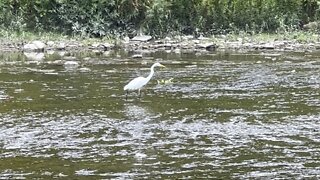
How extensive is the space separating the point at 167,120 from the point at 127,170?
3673mm

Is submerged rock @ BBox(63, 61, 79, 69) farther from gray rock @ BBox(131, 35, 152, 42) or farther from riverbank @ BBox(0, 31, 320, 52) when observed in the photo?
gray rock @ BBox(131, 35, 152, 42)

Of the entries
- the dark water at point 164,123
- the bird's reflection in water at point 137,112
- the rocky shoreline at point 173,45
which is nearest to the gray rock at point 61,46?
the rocky shoreline at point 173,45

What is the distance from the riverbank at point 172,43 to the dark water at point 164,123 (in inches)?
311

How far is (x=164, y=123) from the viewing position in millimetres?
11945

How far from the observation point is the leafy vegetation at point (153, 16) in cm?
3391

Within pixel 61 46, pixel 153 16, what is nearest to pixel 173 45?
pixel 153 16

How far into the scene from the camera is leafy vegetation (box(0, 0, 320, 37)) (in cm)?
3391

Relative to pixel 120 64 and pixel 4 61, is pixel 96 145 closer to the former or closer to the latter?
pixel 120 64

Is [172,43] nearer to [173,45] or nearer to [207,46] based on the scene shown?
[173,45]

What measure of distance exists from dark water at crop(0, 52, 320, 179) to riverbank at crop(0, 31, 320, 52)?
7906 mm

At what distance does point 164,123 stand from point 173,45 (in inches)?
730

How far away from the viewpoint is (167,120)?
12242 mm

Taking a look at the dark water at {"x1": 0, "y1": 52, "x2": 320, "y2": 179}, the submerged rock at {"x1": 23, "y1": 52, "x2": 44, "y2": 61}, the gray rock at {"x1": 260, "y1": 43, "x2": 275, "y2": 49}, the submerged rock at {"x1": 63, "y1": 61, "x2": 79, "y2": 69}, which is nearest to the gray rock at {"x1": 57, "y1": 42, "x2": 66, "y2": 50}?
the submerged rock at {"x1": 23, "y1": 52, "x2": 44, "y2": 61}

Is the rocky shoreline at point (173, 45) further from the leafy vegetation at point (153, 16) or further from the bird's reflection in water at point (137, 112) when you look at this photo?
the bird's reflection in water at point (137, 112)
